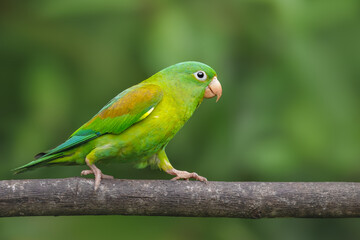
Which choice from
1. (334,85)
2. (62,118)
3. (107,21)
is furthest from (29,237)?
(334,85)

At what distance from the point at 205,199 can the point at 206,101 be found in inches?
71.5

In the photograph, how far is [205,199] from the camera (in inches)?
150

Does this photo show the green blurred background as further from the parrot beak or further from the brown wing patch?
the brown wing patch

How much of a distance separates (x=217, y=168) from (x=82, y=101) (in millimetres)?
1461

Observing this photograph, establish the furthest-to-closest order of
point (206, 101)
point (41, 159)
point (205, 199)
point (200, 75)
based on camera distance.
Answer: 1. point (206, 101)
2. point (200, 75)
3. point (41, 159)
4. point (205, 199)

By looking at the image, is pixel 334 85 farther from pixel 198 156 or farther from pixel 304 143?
pixel 198 156

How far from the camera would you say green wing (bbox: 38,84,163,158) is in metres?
4.12

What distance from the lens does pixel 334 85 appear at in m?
5.56

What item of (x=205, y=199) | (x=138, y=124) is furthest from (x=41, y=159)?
(x=205, y=199)

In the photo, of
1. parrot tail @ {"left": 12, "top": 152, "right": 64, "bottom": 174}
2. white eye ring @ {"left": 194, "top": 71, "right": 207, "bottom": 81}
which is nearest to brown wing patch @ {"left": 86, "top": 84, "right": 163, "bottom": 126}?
white eye ring @ {"left": 194, "top": 71, "right": 207, "bottom": 81}

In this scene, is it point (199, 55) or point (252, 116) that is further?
point (252, 116)

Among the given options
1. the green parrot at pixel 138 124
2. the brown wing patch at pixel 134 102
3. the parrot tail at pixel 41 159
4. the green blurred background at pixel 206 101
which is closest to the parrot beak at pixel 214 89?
the green parrot at pixel 138 124

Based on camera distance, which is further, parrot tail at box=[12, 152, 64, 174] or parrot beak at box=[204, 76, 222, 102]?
parrot beak at box=[204, 76, 222, 102]

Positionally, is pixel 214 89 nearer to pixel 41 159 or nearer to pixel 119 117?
pixel 119 117
